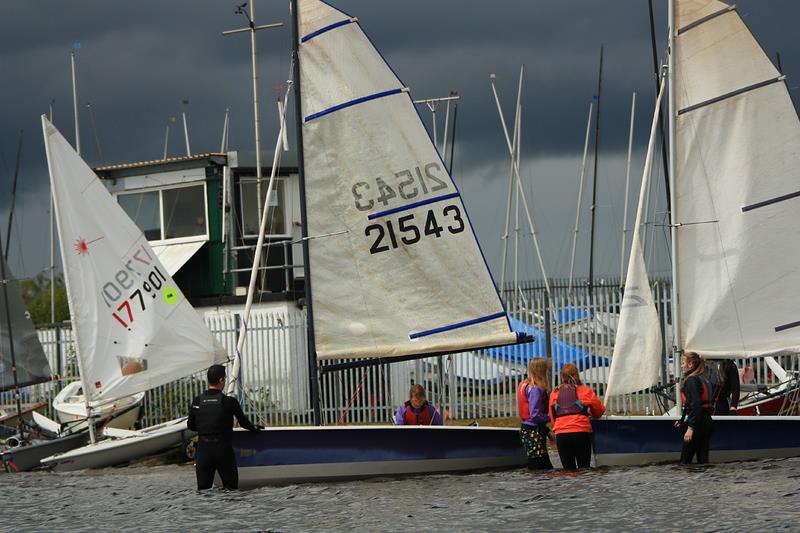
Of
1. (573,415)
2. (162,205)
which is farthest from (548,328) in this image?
(162,205)

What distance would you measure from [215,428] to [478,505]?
3.29 metres

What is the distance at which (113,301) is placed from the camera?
2191 centimetres

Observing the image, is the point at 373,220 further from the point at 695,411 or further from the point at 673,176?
the point at 695,411

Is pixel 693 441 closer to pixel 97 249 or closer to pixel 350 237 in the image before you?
pixel 350 237

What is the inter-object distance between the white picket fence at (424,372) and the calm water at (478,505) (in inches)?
321

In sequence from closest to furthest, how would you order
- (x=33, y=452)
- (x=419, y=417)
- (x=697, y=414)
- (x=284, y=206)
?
(x=697, y=414) → (x=419, y=417) → (x=33, y=452) → (x=284, y=206)

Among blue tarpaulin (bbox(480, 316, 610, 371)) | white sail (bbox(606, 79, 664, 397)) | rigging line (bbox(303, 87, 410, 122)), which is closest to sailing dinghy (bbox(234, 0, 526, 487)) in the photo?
rigging line (bbox(303, 87, 410, 122))

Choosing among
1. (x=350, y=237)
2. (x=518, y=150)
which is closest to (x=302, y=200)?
(x=350, y=237)

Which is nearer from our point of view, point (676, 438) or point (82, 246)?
Result: point (676, 438)

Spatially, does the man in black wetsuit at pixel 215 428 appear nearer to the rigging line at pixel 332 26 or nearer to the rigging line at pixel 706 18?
the rigging line at pixel 332 26

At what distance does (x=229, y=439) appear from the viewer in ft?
52.7

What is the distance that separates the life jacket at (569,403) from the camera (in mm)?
16375

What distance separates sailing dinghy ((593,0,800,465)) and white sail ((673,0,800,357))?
0.04ft

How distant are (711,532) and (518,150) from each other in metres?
35.7
